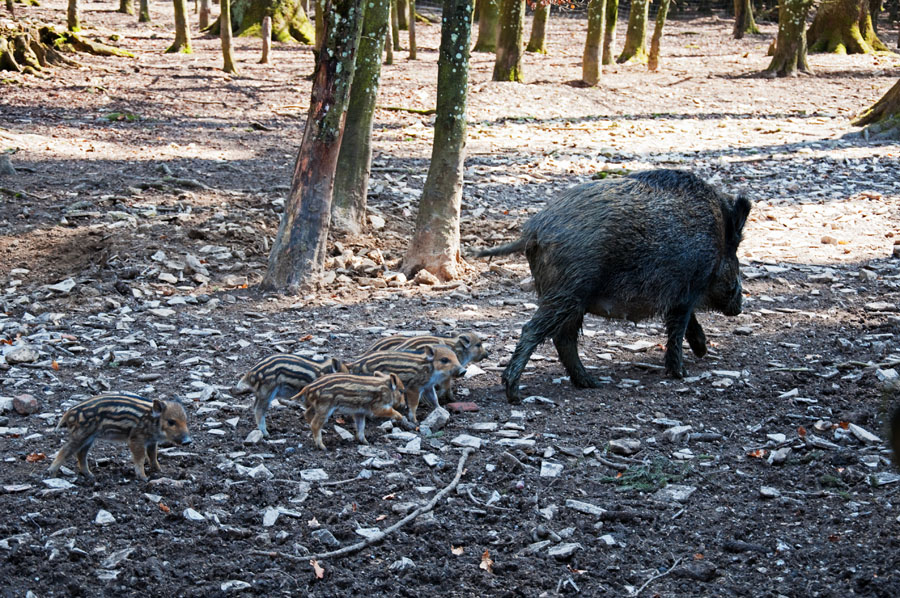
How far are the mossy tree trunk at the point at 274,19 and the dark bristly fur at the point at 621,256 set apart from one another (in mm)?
24138

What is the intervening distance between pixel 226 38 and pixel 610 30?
10778 millimetres

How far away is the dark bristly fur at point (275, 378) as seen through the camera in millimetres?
5609

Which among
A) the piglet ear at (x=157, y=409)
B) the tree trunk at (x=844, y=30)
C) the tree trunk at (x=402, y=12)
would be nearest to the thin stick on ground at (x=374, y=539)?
the piglet ear at (x=157, y=409)

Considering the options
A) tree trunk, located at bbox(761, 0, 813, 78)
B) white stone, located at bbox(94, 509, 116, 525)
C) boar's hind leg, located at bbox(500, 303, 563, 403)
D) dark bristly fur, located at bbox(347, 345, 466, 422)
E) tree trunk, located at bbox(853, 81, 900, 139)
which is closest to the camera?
white stone, located at bbox(94, 509, 116, 525)

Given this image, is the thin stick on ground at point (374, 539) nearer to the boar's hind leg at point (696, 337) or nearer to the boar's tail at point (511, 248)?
the boar's tail at point (511, 248)

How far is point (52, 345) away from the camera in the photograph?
23.6 feet

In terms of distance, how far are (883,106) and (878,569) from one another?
1502 centimetres

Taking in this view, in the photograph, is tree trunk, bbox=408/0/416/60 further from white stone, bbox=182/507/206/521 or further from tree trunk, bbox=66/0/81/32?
white stone, bbox=182/507/206/521

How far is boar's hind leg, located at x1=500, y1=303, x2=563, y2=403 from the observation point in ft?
20.6

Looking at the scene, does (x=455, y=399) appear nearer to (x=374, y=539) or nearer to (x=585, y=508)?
(x=585, y=508)

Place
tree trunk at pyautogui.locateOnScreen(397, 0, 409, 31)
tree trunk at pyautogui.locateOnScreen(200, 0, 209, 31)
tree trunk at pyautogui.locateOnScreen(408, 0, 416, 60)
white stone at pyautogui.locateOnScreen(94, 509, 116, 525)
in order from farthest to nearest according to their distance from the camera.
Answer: tree trunk at pyautogui.locateOnScreen(397, 0, 409, 31) < tree trunk at pyautogui.locateOnScreen(200, 0, 209, 31) < tree trunk at pyautogui.locateOnScreen(408, 0, 416, 60) < white stone at pyautogui.locateOnScreen(94, 509, 116, 525)

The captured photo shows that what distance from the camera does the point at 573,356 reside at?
659cm

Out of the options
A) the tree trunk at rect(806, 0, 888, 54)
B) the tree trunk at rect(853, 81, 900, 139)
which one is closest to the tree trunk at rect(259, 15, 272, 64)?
the tree trunk at rect(853, 81, 900, 139)

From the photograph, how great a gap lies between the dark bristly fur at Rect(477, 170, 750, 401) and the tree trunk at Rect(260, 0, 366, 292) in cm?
245
